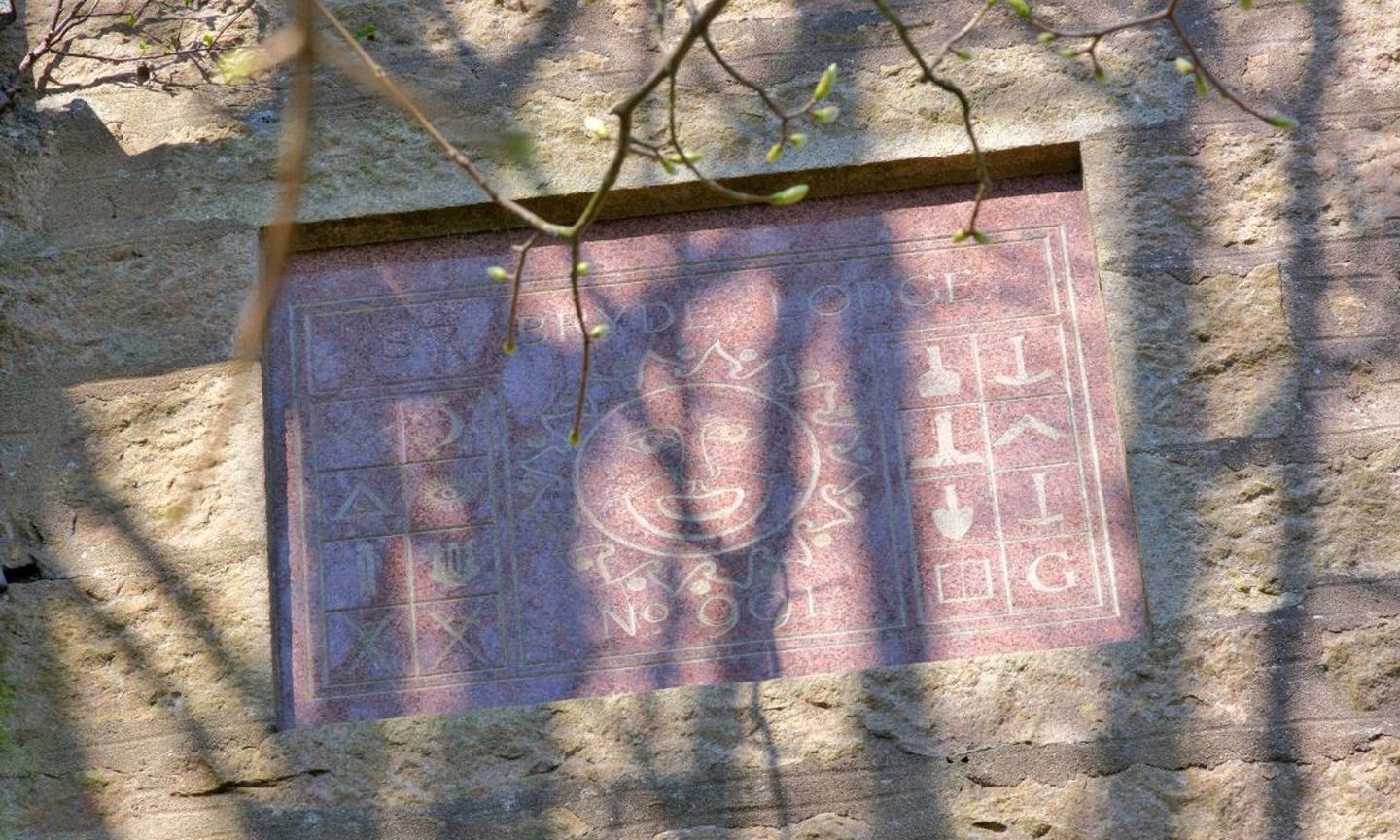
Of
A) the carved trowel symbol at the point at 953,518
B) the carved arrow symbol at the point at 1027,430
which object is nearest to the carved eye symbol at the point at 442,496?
the carved trowel symbol at the point at 953,518

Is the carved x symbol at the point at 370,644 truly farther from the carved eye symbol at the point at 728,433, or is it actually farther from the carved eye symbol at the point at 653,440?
the carved eye symbol at the point at 728,433

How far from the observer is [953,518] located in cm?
271

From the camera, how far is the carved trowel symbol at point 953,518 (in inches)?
106

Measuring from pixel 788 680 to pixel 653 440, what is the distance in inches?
17.6

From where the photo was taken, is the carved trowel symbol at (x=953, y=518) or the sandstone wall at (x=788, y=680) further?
the carved trowel symbol at (x=953, y=518)

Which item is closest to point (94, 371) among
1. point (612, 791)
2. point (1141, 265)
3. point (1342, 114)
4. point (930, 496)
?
point (612, 791)

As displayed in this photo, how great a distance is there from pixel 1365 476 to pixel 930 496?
636mm

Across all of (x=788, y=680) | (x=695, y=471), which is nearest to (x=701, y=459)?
(x=695, y=471)

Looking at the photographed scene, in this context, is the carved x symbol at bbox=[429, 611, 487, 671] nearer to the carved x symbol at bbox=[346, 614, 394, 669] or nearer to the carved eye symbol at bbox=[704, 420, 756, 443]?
the carved x symbol at bbox=[346, 614, 394, 669]

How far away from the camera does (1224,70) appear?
2889 mm

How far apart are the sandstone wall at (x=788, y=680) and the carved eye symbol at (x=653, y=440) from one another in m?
0.41

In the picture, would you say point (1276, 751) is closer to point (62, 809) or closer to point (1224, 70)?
point (1224, 70)

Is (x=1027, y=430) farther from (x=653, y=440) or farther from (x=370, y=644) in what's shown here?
(x=370, y=644)

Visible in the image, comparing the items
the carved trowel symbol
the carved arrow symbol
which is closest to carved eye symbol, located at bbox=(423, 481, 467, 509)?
the carved trowel symbol
